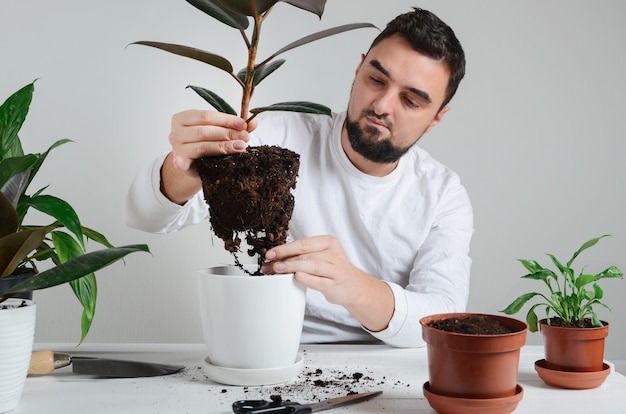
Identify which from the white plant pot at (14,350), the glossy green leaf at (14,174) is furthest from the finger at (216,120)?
the white plant pot at (14,350)

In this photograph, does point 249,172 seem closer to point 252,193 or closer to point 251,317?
point 252,193

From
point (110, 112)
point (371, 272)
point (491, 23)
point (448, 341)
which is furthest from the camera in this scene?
point (491, 23)

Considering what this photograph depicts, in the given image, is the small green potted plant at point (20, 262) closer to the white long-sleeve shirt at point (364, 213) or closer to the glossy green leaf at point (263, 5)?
the glossy green leaf at point (263, 5)

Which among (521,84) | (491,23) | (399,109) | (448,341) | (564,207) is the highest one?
(491,23)

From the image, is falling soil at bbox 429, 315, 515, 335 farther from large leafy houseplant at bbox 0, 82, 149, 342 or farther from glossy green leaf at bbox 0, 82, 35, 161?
glossy green leaf at bbox 0, 82, 35, 161

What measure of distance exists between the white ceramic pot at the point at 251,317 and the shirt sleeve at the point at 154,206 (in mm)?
467

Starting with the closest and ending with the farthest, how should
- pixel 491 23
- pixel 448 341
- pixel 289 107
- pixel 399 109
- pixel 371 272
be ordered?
1. pixel 448 341
2. pixel 289 107
3. pixel 399 109
4. pixel 371 272
5. pixel 491 23

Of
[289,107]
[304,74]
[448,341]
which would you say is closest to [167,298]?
[304,74]

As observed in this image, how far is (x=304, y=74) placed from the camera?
245 cm

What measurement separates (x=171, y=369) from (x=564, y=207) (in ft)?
6.05

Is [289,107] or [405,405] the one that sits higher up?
[289,107]

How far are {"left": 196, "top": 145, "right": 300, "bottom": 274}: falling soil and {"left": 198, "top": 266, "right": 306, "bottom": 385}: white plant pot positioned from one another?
0.32 ft

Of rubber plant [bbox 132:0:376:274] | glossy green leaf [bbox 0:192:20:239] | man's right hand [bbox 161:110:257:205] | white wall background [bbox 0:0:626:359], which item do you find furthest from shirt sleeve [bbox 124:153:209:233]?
white wall background [bbox 0:0:626:359]

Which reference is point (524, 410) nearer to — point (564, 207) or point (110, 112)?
point (564, 207)
